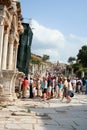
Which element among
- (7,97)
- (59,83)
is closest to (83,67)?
(59,83)

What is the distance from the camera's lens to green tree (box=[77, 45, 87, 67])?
115750 mm

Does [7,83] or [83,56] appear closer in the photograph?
[7,83]

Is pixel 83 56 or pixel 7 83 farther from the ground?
pixel 83 56

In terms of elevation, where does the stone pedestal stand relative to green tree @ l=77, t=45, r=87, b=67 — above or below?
below

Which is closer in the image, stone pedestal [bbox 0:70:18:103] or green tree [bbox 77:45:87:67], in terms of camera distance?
stone pedestal [bbox 0:70:18:103]

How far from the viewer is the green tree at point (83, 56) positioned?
116 meters

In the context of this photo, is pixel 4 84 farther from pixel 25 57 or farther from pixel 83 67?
pixel 83 67

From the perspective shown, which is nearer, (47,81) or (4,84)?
(4,84)

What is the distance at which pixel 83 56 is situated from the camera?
117 m

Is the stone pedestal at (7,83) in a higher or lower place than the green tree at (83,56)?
lower

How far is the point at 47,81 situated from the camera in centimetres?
2427

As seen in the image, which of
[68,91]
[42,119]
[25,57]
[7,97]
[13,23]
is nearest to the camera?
[42,119]

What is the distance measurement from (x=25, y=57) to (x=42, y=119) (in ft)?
64.9

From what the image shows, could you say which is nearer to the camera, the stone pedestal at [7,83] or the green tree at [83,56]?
the stone pedestal at [7,83]
